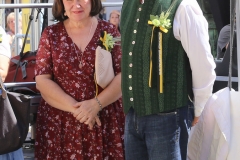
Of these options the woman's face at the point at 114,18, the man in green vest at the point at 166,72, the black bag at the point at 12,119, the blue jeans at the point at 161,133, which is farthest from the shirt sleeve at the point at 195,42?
the woman's face at the point at 114,18

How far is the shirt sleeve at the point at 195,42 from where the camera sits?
2848 millimetres

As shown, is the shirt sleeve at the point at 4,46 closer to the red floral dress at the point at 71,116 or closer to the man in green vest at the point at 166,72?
the red floral dress at the point at 71,116

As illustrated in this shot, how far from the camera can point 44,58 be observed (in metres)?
3.73

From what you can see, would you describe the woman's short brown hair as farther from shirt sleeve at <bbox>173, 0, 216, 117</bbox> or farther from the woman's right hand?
shirt sleeve at <bbox>173, 0, 216, 117</bbox>

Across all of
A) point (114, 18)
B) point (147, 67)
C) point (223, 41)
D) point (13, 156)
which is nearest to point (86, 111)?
point (13, 156)

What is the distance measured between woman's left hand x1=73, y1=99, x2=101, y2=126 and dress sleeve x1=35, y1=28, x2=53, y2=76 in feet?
1.06

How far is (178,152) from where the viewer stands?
9.69 ft

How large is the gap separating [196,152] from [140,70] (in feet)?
2.03

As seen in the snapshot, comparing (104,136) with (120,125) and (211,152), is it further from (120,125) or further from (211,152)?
(211,152)

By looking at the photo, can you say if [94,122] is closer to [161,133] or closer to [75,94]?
[75,94]

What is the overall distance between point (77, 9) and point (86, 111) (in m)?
0.68

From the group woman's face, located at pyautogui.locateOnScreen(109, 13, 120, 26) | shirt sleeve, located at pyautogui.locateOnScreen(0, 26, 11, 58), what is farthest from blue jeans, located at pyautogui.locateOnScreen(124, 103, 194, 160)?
woman's face, located at pyautogui.locateOnScreen(109, 13, 120, 26)

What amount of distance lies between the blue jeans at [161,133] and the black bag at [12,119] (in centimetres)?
76

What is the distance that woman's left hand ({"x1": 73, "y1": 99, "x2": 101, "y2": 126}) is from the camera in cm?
365
